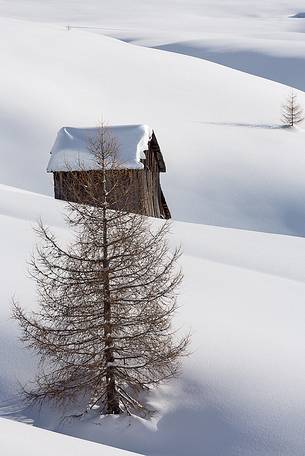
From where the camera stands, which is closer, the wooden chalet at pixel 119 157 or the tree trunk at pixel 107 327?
the tree trunk at pixel 107 327

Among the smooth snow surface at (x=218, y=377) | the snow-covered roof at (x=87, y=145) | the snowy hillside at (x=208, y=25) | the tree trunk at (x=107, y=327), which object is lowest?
the smooth snow surface at (x=218, y=377)

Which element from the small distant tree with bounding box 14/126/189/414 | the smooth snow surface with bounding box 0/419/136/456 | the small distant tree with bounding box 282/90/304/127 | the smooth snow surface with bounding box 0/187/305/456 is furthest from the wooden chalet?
the small distant tree with bounding box 282/90/304/127

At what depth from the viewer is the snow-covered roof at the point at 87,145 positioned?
23.4m

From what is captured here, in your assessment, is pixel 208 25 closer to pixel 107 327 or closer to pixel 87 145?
pixel 87 145

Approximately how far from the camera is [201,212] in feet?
111

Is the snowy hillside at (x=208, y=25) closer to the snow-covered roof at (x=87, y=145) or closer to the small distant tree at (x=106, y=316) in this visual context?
the snow-covered roof at (x=87, y=145)

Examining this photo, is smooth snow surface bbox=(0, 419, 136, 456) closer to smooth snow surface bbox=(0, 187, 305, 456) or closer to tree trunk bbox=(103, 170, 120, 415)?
smooth snow surface bbox=(0, 187, 305, 456)

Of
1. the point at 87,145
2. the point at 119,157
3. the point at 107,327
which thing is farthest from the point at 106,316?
the point at 87,145

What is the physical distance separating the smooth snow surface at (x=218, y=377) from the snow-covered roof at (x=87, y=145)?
700 centimetres

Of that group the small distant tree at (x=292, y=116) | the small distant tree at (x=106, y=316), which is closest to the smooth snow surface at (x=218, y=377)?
the small distant tree at (x=106, y=316)

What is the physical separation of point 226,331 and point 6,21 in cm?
5334

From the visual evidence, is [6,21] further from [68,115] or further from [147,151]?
[147,151]

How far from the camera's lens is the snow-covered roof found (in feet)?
76.8

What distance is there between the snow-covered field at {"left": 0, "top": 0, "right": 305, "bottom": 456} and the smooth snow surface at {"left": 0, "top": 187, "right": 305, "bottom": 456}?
0.07 feet
